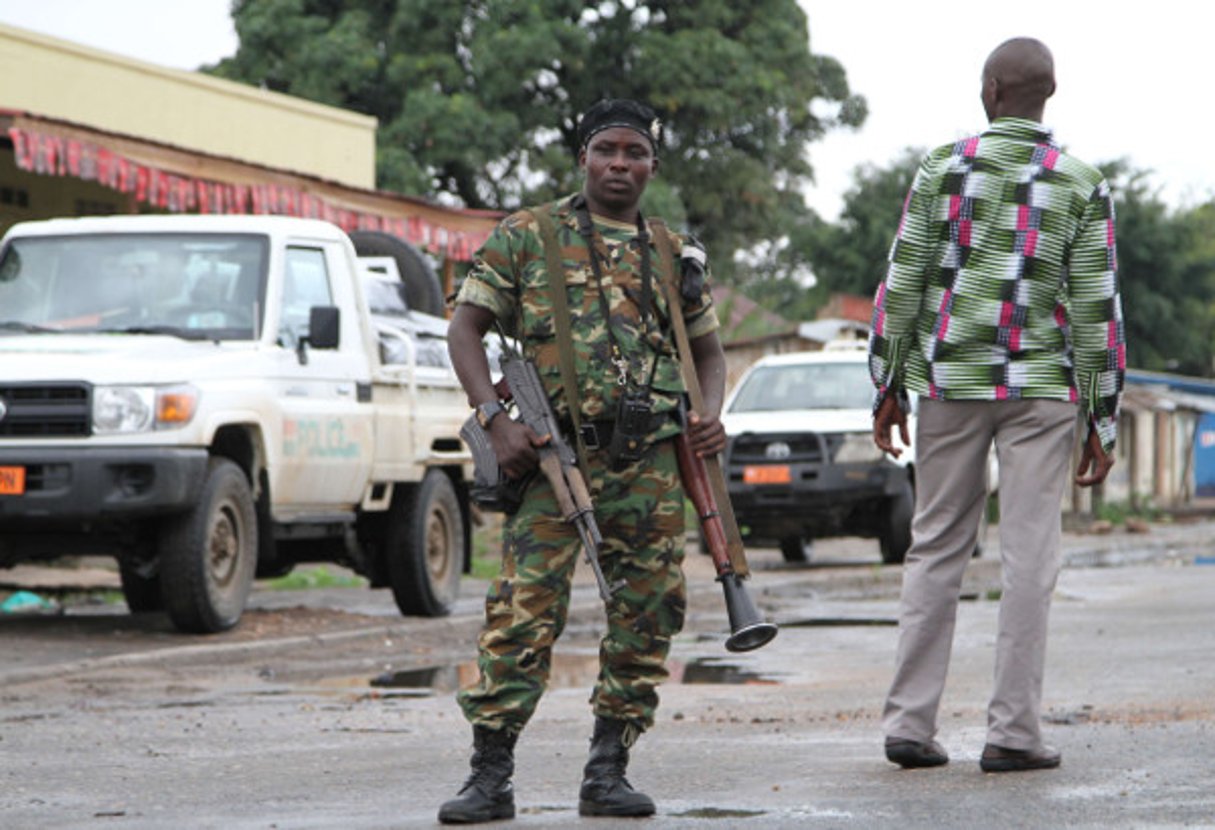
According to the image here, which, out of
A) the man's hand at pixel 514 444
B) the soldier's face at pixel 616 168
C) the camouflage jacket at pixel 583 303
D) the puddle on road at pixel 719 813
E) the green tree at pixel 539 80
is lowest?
the puddle on road at pixel 719 813

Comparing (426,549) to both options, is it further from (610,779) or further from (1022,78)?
(610,779)

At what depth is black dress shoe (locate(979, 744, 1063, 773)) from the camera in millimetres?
6484

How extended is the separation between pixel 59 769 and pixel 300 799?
4.13 feet

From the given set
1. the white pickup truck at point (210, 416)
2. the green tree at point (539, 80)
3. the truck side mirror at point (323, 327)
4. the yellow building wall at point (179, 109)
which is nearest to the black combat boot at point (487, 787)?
the white pickup truck at point (210, 416)

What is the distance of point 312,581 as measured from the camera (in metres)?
18.7

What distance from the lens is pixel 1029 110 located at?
6.73 m

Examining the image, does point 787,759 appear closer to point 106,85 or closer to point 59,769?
point 59,769

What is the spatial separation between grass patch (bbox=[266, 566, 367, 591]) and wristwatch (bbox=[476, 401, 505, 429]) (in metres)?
11.6

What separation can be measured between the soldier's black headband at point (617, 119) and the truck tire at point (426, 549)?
329 inches

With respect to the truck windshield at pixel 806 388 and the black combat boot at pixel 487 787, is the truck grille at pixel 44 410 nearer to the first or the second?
the black combat boot at pixel 487 787

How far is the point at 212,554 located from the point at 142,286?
1511 millimetres

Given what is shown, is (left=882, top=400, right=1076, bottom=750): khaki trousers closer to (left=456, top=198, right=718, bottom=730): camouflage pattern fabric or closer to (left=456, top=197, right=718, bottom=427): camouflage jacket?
(left=456, top=198, right=718, bottom=730): camouflage pattern fabric

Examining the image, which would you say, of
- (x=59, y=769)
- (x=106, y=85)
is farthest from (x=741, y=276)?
(x=59, y=769)

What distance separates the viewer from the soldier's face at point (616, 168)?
5969 millimetres
